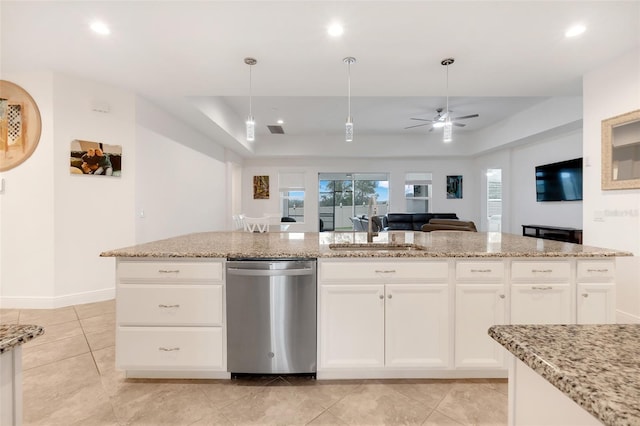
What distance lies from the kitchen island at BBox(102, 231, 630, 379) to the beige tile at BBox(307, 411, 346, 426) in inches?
11.6

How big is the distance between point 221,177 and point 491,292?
5.88 m

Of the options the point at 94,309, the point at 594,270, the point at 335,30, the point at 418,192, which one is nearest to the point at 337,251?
the point at 594,270

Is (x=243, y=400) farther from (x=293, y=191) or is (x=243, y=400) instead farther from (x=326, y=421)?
(x=293, y=191)

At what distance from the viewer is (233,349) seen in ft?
6.08

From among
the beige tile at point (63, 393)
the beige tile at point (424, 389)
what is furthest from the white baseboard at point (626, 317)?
the beige tile at point (63, 393)

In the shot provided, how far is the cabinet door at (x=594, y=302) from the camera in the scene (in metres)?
1.86

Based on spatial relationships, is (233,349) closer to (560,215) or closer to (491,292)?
(491,292)

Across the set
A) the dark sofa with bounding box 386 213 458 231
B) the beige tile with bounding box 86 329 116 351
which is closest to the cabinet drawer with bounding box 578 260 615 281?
the beige tile with bounding box 86 329 116 351

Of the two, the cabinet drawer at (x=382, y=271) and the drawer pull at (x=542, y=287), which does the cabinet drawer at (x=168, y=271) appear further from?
the drawer pull at (x=542, y=287)

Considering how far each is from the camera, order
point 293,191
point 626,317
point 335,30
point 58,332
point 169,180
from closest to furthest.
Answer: point 335,30
point 58,332
point 626,317
point 169,180
point 293,191

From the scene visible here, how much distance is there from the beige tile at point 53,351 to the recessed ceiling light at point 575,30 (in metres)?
4.83

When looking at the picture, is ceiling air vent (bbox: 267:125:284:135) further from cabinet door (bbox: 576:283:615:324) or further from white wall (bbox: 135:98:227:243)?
cabinet door (bbox: 576:283:615:324)

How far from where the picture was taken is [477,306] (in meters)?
1.86

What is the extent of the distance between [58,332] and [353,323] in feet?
9.09
